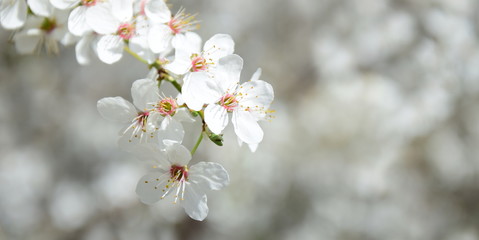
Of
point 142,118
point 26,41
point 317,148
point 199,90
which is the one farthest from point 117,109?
point 317,148

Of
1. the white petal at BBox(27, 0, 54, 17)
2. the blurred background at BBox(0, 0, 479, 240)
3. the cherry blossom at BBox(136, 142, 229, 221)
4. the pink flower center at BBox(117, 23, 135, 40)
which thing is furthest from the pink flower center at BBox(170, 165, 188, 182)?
the blurred background at BBox(0, 0, 479, 240)

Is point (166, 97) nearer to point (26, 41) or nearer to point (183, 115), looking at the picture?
point (183, 115)

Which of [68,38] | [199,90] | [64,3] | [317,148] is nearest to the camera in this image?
[199,90]

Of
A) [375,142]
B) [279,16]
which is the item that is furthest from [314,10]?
[375,142]

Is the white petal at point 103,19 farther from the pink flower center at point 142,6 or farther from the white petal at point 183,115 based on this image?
the white petal at point 183,115

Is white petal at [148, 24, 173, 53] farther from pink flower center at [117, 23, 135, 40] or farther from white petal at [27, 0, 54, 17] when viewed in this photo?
white petal at [27, 0, 54, 17]

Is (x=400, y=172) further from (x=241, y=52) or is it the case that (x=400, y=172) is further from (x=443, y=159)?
(x=241, y=52)
